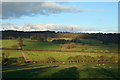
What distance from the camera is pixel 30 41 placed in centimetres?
4688

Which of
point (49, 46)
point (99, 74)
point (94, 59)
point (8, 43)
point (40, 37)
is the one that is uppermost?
point (40, 37)

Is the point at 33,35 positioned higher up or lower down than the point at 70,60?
higher up

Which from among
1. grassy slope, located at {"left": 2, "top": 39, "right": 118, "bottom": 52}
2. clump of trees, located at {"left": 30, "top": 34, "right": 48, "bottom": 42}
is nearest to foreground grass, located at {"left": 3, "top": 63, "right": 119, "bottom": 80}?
grassy slope, located at {"left": 2, "top": 39, "right": 118, "bottom": 52}

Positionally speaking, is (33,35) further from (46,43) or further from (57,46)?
(57,46)

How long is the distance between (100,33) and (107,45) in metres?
8.64

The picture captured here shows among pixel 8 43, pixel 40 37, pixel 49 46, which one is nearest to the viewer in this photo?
pixel 8 43

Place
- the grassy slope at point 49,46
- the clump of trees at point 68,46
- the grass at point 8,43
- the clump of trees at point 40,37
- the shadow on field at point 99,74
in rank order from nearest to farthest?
the shadow on field at point 99,74 → the grassy slope at point 49,46 → the grass at point 8,43 → the clump of trees at point 68,46 → the clump of trees at point 40,37

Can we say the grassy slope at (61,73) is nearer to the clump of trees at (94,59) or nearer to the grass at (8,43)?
the clump of trees at (94,59)

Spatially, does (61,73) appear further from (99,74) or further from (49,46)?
(49,46)

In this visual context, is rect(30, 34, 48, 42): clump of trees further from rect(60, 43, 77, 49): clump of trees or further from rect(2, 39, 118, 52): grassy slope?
rect(60, 43, 77, 49): clump of trees

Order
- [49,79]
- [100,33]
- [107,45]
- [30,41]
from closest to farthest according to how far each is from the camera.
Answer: [49,79]
[107,45]
[30,41]
[100,33]

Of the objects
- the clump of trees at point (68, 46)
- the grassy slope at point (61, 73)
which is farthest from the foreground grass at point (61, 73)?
the clump of trees at point (68, 46)

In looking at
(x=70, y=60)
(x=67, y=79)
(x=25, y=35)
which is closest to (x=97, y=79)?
(x=67, y=79)

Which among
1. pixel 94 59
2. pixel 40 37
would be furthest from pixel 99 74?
pixel 40 37
